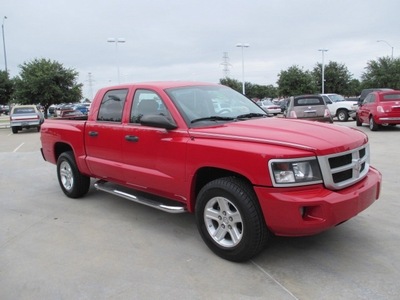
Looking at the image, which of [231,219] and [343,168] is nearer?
[343,168]

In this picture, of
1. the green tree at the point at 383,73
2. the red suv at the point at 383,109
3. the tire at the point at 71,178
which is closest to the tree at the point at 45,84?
the red suv at the point at 383,109

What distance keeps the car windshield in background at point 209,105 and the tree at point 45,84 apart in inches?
1029

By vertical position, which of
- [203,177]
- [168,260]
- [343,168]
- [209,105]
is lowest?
[168,260]

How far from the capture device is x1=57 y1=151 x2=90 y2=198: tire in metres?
6.27

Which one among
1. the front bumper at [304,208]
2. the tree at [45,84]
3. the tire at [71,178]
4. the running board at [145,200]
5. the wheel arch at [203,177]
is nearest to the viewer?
the front bumper at [304,208]

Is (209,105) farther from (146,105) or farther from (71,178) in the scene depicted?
(71,178)

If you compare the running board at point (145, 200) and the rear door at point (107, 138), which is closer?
the running board at point (145, 200)

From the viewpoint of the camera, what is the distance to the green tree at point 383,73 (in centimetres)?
4459

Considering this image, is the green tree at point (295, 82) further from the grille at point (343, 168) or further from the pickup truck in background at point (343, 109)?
the grille at point (343, 168)

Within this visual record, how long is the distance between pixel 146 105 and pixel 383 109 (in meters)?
12.3

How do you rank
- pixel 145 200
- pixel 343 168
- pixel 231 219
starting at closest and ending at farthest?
pixel 343 168 → pixel 231 219 → pixel 145 200

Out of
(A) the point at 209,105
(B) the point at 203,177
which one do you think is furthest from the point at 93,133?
(B) the point at 203,177

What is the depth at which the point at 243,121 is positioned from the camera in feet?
14.4

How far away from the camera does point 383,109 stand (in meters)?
14.6
